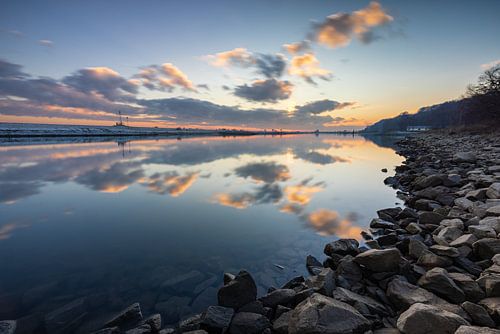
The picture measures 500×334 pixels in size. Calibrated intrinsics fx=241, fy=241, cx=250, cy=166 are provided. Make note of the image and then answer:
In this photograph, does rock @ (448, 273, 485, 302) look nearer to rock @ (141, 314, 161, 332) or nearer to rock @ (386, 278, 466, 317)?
rock @ (386, 278, 466, 317)

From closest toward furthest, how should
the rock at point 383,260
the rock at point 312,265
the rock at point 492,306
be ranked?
the rock at point 492,306 → the rock at point 383,260 → the rock at point 312,265

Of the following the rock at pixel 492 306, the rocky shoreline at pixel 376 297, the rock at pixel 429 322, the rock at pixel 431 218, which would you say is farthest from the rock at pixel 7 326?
the rock at pixel 431 218

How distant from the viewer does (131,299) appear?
4.45 metres

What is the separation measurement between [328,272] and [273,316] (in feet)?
4.24

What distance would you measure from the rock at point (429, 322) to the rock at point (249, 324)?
177 centimetres

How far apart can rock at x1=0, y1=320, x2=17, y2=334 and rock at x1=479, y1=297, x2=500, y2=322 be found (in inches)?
266

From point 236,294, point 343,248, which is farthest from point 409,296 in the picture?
point 236,294

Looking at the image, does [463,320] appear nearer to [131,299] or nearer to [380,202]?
[131,299]

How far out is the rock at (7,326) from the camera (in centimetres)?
358

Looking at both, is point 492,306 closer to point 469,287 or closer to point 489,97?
point 469,287

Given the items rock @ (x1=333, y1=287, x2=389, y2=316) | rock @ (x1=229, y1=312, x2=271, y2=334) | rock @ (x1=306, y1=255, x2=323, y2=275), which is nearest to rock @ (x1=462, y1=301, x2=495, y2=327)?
rock @ (x1=333, y1=287, x2=389, y2=316)

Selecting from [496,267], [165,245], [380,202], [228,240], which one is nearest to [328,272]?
[496,267]

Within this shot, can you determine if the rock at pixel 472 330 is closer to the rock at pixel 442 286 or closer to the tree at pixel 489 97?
the rock at pixel 442 286

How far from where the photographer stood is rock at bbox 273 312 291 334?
10.8 ft
